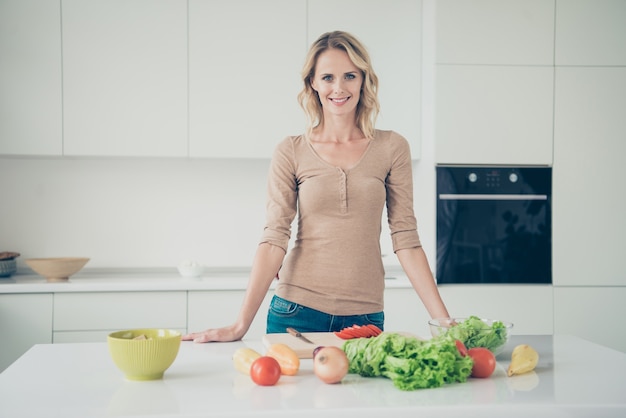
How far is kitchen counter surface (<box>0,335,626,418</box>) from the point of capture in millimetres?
1195

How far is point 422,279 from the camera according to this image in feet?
6.76

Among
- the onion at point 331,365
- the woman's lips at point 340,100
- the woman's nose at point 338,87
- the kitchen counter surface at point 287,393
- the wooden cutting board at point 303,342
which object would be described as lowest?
the kitchen counter surface at point 287,393

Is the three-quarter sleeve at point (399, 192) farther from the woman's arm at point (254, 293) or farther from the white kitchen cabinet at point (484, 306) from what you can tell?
the white kitchen cabinet at point (484, 306)

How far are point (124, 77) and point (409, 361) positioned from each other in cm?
259

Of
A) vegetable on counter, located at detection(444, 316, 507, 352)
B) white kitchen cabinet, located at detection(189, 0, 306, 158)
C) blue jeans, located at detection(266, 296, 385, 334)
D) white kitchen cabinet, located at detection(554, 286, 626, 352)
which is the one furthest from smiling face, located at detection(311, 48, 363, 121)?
white kitchen cabinet, located at detection(554, 286, 626, 352)

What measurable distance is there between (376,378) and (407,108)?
2.40 metres

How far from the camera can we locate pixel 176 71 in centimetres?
348

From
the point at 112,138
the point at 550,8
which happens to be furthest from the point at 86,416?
the point at 550,8

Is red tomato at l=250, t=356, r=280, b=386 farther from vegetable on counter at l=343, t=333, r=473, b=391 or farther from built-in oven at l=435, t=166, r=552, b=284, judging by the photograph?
built-in oven at l=435, t=166, r=552, b=284

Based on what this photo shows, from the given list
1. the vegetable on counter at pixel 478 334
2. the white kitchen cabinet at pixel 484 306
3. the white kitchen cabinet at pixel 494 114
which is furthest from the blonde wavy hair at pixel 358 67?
the white kitchen cabinet at pixel 484 306

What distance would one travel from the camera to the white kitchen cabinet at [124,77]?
135 inches

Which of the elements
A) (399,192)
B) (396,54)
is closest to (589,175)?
(396,54)

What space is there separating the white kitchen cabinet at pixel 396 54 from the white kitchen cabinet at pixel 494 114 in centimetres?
29

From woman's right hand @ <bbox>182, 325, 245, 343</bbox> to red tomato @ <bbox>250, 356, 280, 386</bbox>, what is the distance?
0.49m
